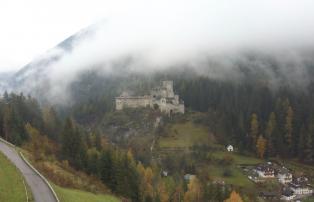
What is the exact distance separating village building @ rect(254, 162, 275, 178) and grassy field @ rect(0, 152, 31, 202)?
311ft

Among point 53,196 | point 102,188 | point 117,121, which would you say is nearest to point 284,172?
point 117,121

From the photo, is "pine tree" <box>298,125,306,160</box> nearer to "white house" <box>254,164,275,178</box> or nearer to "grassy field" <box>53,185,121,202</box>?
"white house" <box>254,164,275,178</box>

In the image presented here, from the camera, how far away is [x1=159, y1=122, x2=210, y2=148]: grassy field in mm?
159462

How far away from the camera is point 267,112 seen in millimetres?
189000

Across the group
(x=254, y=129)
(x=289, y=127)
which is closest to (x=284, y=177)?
(x=254, y=129)

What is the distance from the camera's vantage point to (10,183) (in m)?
Answer: 44.6

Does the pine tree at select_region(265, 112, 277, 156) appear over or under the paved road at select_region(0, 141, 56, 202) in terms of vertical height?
under

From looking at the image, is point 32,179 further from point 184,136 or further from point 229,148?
point 184,136

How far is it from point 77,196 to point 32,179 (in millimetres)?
5346

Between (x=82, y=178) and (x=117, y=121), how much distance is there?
126518 mm

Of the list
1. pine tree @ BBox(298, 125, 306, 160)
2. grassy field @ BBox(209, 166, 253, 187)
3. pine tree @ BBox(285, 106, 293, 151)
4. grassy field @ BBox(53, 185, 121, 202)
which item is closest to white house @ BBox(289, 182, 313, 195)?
grassy field @ BBox(209, 166, 253, 187)

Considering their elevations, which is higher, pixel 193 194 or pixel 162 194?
pixel 162 194

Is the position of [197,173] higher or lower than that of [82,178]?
lower

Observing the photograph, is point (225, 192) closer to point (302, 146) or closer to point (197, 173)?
point (197, 173)
